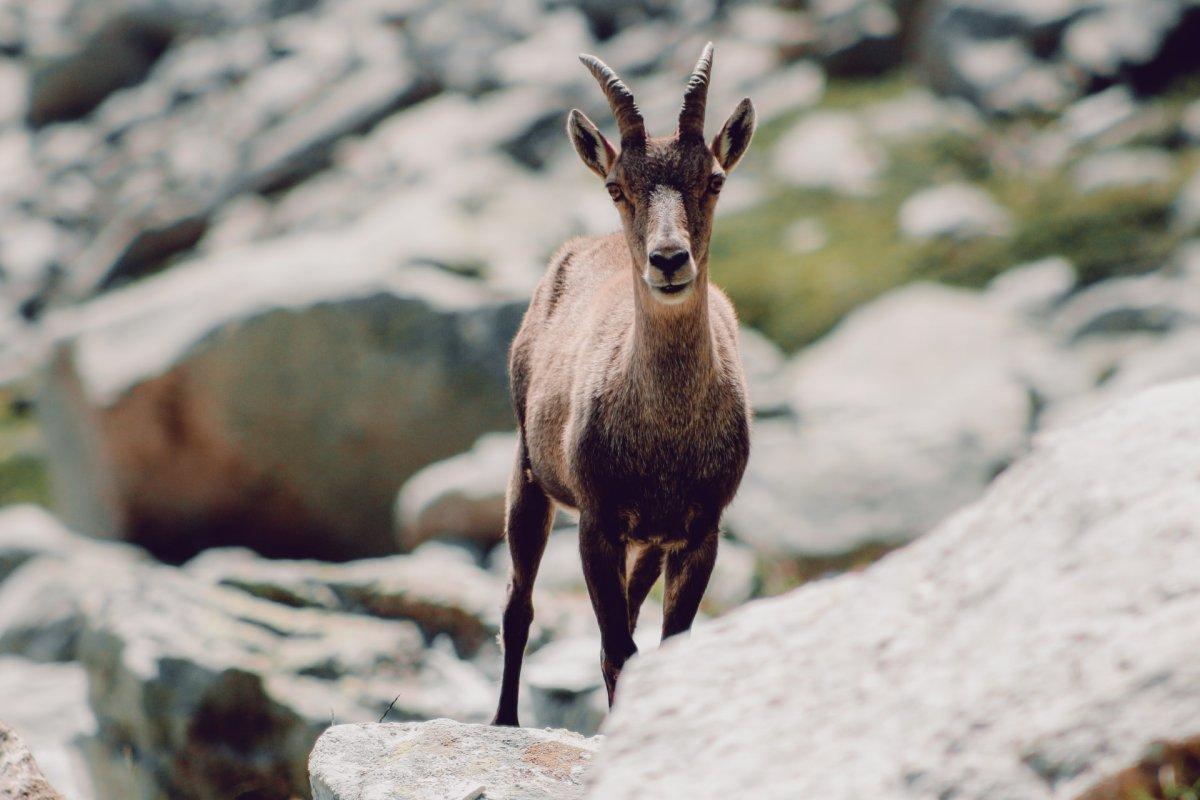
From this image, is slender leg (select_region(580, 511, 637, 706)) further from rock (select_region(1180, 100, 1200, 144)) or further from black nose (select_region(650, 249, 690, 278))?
rock (select_region(1180, 100, 1200, 144))

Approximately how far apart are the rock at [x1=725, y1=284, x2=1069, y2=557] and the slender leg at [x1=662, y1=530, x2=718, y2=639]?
7.25 meters

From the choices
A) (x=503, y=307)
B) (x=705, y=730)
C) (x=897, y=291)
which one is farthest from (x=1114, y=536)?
(x=897, y=291)

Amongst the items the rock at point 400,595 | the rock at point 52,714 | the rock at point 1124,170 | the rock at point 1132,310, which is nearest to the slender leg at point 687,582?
the rock at point 400,595

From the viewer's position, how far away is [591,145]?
262 inches

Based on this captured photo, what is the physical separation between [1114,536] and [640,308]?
2.86 meters

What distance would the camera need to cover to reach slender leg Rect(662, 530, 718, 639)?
601 centimetres

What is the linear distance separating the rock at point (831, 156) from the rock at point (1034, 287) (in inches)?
149

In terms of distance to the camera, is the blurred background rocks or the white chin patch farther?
the blurred background rocks

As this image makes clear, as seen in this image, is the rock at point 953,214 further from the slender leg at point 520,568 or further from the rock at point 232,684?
the slender leg at point 520,568

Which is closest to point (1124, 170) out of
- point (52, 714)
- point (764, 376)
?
point (764, 376)

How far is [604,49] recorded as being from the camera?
92.1ft

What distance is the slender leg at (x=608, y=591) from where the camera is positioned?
5.95m

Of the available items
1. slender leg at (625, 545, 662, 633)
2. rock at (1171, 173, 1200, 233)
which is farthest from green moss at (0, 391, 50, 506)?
slender leg at (625, 545, 662, 633)

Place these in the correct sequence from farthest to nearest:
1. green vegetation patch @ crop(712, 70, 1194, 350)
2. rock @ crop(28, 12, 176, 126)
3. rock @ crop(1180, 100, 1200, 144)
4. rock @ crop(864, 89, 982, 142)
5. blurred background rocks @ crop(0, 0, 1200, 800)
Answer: rock @ crop(28, 12, 176, 126), rock @ crop(864, 89, 982, 142), rock @ crop(1180, 100, 1200, 144), green vegetation patch @ crop(712, 70, 1194, 350), blurred background rocks @ crop(0, 0, 1200, 800)
